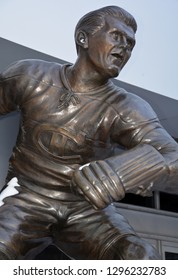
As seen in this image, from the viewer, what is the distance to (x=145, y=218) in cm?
221

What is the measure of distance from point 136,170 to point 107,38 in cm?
39

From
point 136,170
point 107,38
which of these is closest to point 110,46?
point 107,38

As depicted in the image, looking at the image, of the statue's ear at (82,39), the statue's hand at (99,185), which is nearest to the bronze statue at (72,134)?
the statue's ear at (82,39)

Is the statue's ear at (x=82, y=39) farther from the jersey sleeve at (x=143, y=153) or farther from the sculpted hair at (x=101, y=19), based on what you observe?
the jersey sleeve at (x=143, y=153)

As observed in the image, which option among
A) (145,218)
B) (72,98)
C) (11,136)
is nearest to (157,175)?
(72,98)

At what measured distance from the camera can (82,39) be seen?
4.38 feet

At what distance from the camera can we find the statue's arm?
1.05 meters

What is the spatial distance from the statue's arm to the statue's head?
177 millimetres

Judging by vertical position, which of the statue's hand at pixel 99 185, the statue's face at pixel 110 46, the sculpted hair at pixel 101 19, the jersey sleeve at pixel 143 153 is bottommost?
the statue's hand at pixel 99 185

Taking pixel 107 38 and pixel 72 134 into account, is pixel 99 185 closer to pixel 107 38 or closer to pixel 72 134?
pixel 72 134

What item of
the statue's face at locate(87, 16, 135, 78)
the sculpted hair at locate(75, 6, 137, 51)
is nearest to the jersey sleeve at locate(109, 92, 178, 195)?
the statue's face at locate(87, 16, 135, 78)

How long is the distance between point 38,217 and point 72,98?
34 cm

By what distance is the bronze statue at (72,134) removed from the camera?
4.10 ft

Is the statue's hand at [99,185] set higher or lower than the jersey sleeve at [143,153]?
lower
